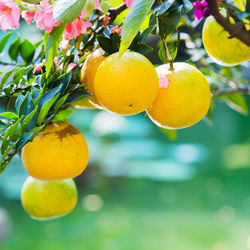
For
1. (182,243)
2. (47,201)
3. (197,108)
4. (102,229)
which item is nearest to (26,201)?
(47,201)

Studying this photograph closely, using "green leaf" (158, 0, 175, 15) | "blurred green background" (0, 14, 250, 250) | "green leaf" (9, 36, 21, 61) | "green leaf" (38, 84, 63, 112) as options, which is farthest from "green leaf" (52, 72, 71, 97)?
"blurred green background" (0, 14, 250, 250)

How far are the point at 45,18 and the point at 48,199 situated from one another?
313mm

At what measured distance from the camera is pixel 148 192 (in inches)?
133

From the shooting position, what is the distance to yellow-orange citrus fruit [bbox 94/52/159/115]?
0.42 m

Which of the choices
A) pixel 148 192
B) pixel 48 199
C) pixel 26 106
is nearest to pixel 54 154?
pixel 26 106

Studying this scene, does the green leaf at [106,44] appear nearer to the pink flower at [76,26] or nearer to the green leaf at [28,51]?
the pink flower at [76,26]

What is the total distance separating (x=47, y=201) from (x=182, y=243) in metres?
1.90

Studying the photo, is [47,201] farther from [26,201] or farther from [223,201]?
[223,201]

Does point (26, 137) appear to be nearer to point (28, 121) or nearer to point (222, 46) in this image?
point (28, 121)

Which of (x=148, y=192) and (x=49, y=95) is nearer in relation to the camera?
(x=49, y=95)

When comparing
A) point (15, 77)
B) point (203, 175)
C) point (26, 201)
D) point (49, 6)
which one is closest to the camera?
point (49, 6)

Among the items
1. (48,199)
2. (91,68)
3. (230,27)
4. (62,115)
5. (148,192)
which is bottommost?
(148,192)

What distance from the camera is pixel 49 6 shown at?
0.42m

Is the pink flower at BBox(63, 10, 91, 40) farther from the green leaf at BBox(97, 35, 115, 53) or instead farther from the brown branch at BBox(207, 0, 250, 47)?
the brown branch at BBox(207, 0, 250, 47)
